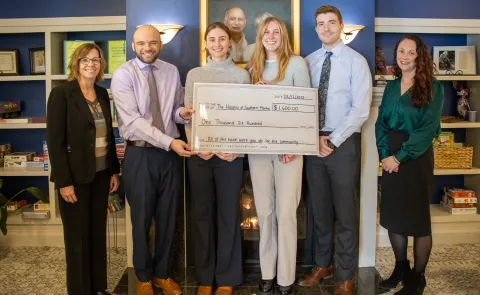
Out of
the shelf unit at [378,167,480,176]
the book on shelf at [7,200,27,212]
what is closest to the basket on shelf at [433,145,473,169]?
the shelf unit at [378,167,480,176]

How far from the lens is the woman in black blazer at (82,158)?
8.46ft

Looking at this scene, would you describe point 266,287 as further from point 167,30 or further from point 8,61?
point 8,61

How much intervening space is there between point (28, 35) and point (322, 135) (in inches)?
112

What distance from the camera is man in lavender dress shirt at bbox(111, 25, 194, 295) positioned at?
2.85m

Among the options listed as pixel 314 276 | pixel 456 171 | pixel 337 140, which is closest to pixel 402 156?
pixel 337 140

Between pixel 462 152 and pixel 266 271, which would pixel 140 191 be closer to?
pixel 266 271

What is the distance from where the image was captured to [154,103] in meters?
2.93

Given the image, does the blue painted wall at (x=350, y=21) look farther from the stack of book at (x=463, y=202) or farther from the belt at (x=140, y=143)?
the stack of book at (x=463, y=202)

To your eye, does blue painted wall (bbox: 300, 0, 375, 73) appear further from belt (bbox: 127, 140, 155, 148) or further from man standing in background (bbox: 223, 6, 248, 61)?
belt (bbox: 127, 140, 155, 148)

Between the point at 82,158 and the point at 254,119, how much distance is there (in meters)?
0.99

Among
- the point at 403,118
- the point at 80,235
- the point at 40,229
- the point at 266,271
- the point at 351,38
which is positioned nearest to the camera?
the point at 80,235

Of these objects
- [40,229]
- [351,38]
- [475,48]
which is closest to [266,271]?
[351,38]

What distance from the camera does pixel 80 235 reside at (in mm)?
2674

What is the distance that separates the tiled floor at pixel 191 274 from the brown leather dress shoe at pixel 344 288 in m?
0.10
